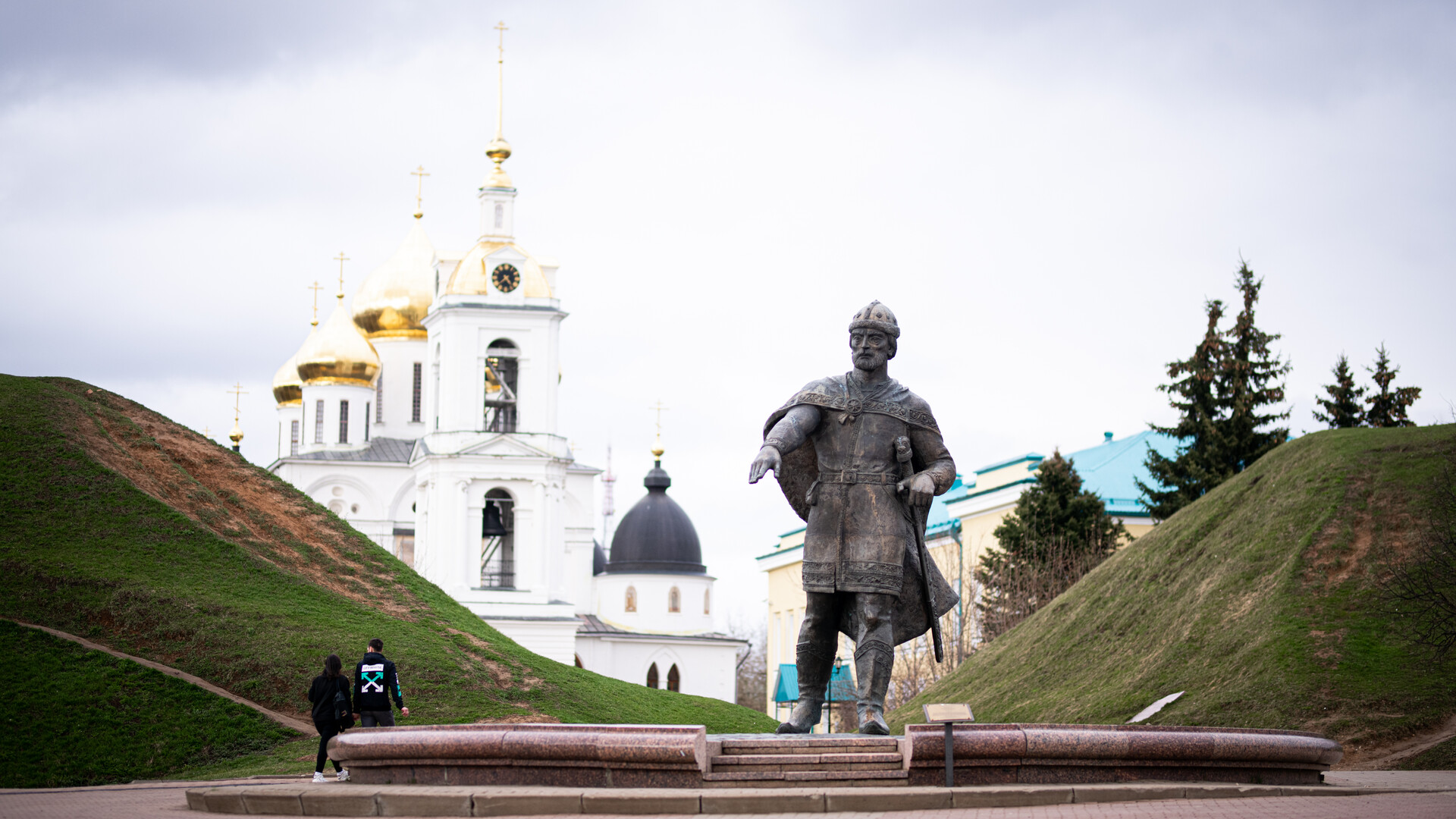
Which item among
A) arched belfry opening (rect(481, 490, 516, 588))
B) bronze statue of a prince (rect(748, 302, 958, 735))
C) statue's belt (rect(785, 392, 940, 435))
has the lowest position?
bronze statue of a prince (rect(748, 302, 958, 735))

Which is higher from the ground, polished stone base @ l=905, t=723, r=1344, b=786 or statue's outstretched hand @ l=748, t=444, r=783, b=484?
statue's outstretched hand @ l=748, t=444, r=783, b=484

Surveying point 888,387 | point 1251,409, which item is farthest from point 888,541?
point 1251,409

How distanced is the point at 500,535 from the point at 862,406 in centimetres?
5262

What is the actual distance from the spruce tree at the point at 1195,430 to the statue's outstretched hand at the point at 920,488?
29.4 m

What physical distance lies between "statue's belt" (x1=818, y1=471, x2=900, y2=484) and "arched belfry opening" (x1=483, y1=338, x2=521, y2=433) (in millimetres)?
51011

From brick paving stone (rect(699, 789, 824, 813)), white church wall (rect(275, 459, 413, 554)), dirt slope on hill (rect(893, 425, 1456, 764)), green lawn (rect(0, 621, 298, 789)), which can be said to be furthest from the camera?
white church wall (rect(275, 459, 413, 554))

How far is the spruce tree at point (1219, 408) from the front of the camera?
3972 centimetres

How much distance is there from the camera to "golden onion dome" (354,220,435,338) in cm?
7469

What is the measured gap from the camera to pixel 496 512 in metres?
63.1

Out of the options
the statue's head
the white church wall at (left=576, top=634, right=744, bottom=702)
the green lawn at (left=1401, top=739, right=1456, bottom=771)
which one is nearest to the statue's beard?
the statue's head

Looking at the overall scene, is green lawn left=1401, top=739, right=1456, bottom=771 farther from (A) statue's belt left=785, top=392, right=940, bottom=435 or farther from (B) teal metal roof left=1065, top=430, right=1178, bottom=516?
(B) teal metal roof left=1065, top=430, right=1178, bottom=516

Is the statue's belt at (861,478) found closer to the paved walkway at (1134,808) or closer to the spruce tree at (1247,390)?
the paved walkway at (1134,808)

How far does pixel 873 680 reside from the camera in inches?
448

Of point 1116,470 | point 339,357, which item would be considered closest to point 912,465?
point 1116,470
